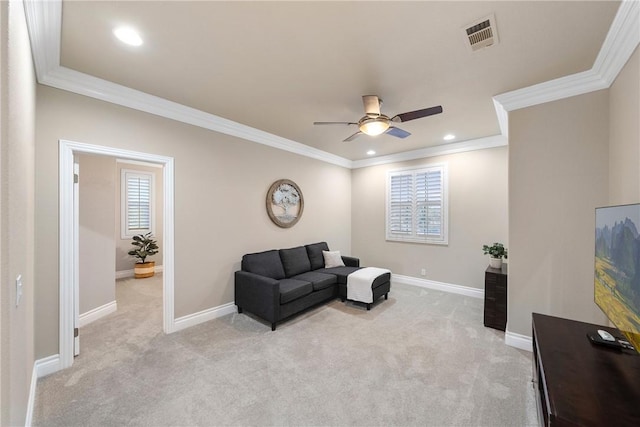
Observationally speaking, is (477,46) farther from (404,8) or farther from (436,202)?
(436,202)

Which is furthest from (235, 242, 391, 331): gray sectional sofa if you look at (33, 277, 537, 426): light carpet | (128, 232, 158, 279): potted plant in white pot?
(128, 232, 158, 279): potted plant in white pot

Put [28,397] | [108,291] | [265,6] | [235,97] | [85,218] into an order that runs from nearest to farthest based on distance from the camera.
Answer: [265,6] → [28,397] → [235,97] → [85,218] → [108,291]

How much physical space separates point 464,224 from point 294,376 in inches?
153

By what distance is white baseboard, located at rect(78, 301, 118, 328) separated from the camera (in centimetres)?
334

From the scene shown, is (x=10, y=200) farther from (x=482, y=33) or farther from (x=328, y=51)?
(x=482, y=33)

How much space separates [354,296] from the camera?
3.98 meters

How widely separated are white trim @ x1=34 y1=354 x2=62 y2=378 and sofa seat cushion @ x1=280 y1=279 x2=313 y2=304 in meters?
2.11

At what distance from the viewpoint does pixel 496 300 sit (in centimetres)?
328

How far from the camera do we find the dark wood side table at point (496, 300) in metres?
3.22

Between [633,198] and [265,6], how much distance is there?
9.51 ft

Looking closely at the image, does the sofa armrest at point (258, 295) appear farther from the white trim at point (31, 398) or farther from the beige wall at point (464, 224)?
the beige wall at point (464, 224)

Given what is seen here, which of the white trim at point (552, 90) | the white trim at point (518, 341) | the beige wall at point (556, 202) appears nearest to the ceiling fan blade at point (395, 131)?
the white trim at point (552, 90)

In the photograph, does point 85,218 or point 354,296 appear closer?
point 85,218

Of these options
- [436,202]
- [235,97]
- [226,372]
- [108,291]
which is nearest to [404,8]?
[235,97]
